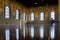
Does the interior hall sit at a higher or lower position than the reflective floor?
higher

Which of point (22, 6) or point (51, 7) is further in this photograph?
point (51, 7)

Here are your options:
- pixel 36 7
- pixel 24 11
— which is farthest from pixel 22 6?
pixel 36 7

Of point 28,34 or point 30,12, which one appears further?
point 30,12

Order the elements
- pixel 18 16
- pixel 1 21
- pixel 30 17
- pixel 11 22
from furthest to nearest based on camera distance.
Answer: pixel 30 17 → pixel 18 16 → pixel 11 22 → pixel 1 21

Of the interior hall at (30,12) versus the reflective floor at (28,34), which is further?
the interior hall at (30,12)

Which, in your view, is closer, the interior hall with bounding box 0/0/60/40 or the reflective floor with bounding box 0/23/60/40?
the reflective floor with bounding box 0/23/60/40

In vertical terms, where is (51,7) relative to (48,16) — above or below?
above

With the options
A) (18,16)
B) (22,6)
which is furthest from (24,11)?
(18,16)

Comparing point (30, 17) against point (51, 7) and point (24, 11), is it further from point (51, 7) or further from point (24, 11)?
point (51, 7)

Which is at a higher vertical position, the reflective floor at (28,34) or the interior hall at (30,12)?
the interior hall at (30,12)

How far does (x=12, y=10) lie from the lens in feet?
61.5

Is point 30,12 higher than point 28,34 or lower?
higher

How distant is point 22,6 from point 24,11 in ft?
4.78

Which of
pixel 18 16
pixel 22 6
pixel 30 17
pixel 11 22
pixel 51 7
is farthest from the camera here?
pixel 30 17
